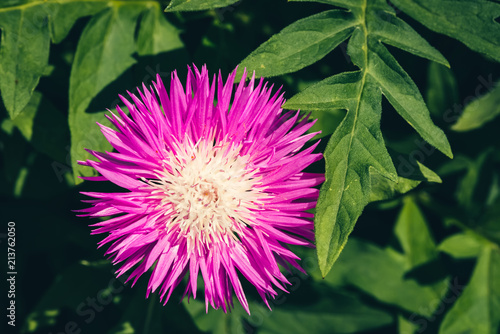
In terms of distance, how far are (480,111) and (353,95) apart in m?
1.00

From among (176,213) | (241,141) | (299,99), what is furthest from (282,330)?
(299,99)

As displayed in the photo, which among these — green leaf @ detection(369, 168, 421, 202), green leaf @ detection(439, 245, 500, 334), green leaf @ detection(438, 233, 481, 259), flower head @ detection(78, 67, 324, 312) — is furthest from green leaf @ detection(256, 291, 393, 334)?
green leaf @ detection(369, 168, 421, 202)

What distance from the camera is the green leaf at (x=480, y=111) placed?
6.63ft

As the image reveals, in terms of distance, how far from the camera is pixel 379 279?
2.20 meters

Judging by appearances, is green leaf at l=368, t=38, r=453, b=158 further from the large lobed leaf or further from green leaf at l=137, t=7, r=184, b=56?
green leaf at l=137, t=7, r=184, b=56

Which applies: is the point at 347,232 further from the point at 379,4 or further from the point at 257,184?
the point at 379,4

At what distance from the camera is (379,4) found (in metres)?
Result: 1.50

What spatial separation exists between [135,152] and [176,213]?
0.27 meters

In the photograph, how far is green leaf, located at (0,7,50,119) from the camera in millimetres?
1595

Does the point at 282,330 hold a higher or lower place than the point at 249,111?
lower

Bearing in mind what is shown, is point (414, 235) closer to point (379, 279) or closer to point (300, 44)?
point (379, 279)

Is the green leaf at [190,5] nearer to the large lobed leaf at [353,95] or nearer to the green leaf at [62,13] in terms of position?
the large lobed leaf at [353,95]

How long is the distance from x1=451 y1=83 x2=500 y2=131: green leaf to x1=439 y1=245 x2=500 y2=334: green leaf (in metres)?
0.63

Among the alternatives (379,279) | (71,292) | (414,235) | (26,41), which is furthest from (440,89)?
(71,292)
